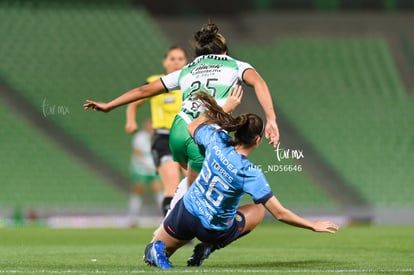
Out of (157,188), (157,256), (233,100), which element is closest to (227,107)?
(233,100)

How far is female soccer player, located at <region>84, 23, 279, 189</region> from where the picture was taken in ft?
27.0

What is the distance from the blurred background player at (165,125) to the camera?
11.5 metres

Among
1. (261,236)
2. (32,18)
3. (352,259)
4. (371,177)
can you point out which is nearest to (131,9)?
(32,18)

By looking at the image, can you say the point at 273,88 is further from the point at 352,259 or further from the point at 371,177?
the point at 352,259

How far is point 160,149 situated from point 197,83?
363 centimetres

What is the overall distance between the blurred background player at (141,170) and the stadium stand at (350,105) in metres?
3.50

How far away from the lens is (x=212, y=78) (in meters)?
8.26

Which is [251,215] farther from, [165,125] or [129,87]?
[129,87]

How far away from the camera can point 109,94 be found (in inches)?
851

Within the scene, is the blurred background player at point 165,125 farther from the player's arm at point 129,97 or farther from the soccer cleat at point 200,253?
the soccer cleat at point 200,253

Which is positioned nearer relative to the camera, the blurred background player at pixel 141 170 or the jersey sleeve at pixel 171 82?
the jersey sleeve at pixel 171 82

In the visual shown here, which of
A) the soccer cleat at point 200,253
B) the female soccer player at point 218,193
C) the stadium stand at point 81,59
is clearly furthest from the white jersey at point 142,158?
the female soccer player at point 218,193

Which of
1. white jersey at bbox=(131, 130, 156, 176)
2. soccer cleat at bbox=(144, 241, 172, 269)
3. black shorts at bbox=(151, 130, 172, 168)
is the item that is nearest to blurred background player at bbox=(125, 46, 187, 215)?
black shorts at bbox=(151, 130, 172, 168)

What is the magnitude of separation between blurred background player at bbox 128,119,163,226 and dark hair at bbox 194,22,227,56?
440 inches
